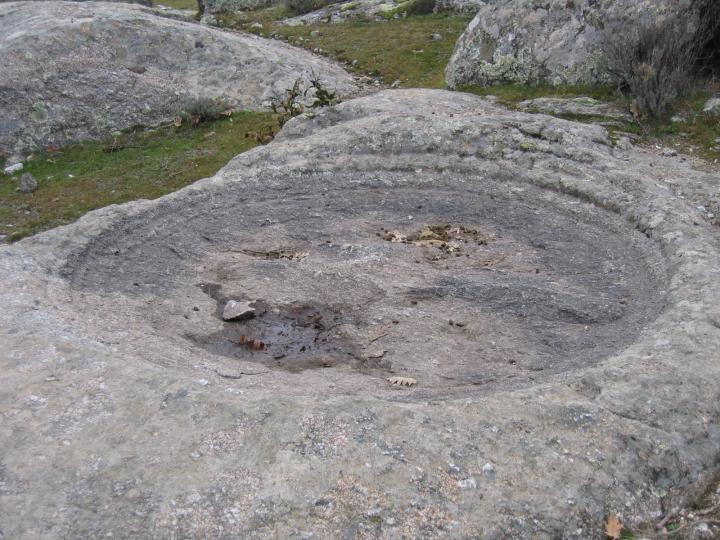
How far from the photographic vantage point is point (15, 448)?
5.12 meters

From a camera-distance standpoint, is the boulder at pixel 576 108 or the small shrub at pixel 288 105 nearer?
the boulder at pixel 576 108

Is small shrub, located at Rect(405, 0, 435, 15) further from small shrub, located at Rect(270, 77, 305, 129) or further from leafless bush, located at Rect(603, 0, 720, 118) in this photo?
leafless bush, located at Rect(603, 0, 720, 118)

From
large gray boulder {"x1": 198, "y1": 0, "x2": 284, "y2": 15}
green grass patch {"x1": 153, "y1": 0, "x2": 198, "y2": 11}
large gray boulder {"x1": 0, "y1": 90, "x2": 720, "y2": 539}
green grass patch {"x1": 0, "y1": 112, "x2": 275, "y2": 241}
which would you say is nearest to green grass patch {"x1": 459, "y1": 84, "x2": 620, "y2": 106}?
large gray boulder {"x1": 0, "y1": 90, "x2": 720, "y2": 539}

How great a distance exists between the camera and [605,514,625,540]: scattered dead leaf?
181 inches

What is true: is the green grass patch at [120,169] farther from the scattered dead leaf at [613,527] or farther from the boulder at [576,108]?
the scattered dead leaf at [613,527]

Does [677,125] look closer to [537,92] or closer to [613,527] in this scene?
[537,92]

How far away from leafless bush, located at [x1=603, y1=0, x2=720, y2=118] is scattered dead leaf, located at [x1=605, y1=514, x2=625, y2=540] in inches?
380

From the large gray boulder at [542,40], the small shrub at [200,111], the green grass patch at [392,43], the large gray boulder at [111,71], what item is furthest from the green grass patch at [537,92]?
the small shrub at [200,111]

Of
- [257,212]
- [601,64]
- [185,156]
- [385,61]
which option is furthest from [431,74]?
[257,212]

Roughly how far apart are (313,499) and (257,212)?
6.36 metres

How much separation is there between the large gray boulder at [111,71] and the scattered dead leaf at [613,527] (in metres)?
14.5

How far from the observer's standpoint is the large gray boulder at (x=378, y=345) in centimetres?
474

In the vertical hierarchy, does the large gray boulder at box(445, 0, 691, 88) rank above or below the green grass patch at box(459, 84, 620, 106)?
above

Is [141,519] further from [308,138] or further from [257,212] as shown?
[308,138]
